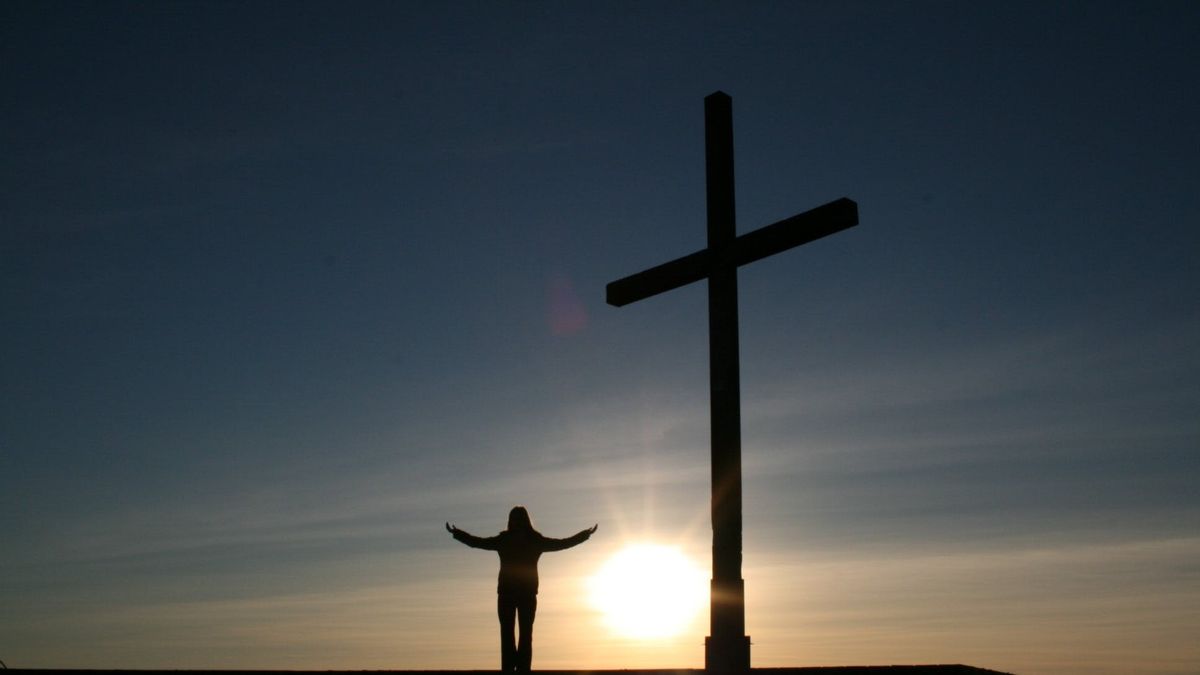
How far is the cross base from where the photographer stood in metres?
11.5

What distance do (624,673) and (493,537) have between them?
2054 millimetres

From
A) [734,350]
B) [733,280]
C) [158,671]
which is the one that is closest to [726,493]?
[734,350]

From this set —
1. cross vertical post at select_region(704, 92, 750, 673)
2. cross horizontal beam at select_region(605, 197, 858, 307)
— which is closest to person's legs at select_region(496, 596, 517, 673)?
cross vertical post at select_region(704, 92, 750, 673)

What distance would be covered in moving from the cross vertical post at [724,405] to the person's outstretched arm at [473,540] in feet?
8.88

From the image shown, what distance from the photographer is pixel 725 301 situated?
12930 mm

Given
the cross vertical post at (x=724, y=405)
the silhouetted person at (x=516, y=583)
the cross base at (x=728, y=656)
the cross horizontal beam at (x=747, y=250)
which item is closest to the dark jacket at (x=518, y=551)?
the silhouetted person at (x=516, y=583)

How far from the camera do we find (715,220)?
13.4m

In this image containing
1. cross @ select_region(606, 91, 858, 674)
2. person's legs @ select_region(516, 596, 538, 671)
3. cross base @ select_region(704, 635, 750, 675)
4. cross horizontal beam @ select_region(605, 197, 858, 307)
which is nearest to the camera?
cross base @ select_region(704, 635, 750, 675)

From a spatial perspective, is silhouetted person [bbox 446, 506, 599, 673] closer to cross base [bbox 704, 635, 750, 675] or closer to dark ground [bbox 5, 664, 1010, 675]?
dark ground [bbox 5, 664, 1010, 675]

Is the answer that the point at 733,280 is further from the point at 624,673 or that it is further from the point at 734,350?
the point at 624,673

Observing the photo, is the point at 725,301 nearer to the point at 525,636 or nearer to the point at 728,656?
the point at 728,656

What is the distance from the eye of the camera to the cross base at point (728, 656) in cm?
1154

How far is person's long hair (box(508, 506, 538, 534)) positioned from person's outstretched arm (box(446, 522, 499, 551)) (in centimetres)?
23

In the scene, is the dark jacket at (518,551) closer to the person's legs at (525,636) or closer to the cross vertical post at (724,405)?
the person's legs at (525,636)
